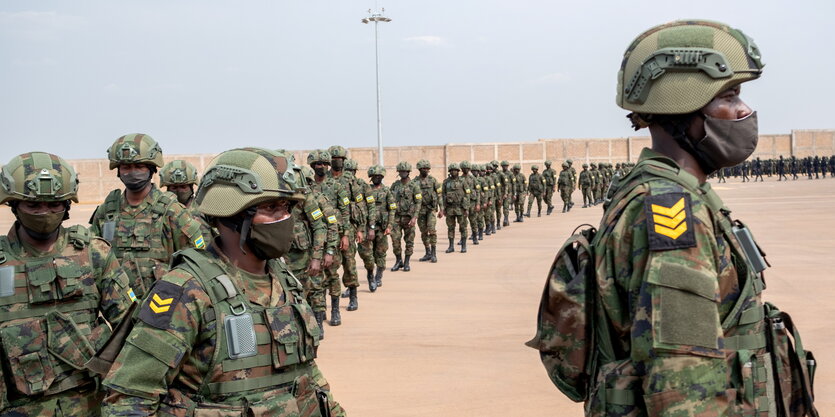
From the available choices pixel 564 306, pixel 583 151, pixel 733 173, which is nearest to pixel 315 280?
pixel 564 306

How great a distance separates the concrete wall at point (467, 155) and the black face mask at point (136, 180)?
4098cm

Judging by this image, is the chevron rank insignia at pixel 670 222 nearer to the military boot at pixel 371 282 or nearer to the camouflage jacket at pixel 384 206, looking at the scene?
the military boot at pixel 371 282

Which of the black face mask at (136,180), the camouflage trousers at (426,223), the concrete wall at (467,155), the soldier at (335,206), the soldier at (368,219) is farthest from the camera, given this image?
the concrete wall at (467,155)

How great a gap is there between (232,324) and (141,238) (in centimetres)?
394

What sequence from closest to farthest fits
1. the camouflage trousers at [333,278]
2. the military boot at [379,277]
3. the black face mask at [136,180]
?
1. the black face mask at [136,180]
2. the camouflage trousers at [333,278]
3. the military boot at [379,277]

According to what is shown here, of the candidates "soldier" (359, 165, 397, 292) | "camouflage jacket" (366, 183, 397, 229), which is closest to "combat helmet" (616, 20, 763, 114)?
"soldier" (359, 165, 397, 292)

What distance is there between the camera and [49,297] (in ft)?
13.4

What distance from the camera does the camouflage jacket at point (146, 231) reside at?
621cm

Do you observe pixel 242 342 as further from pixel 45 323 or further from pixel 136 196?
pixel 136 196

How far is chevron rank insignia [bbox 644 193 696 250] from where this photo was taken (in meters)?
2.13

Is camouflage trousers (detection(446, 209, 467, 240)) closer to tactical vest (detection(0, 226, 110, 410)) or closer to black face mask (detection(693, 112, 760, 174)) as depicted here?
tactical vest (detection(0, 226, 110, 410))

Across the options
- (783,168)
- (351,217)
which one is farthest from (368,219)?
(783,168)

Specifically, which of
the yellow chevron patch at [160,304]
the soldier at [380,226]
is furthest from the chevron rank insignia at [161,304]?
the soldier at [380,226]

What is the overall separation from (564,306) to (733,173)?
189ft
